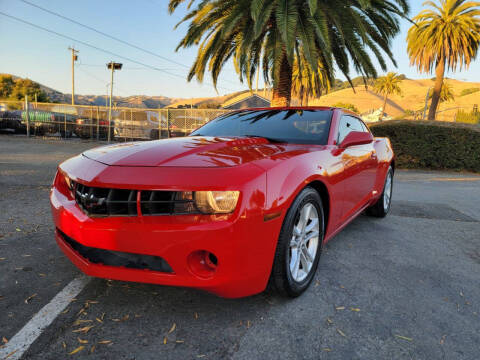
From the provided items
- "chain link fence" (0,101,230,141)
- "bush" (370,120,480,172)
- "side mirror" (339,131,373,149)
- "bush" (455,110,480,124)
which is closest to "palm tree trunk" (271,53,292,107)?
"bush" (370,120,480,172)

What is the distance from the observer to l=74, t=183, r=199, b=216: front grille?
5.90 feet

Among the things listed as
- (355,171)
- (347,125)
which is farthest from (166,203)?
(347,125)

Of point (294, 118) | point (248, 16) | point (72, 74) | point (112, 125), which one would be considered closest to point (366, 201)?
point (294, 118)

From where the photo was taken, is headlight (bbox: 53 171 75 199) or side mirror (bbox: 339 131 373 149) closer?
headlight (bbox: 53 171 75 199)

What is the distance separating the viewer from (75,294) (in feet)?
Answer: 7.16

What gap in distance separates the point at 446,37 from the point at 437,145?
984 cm

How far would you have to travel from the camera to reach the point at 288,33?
26.5 ft

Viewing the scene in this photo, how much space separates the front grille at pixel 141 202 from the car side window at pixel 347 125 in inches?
71.7

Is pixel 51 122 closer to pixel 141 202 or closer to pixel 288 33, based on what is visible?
pixel 288 33

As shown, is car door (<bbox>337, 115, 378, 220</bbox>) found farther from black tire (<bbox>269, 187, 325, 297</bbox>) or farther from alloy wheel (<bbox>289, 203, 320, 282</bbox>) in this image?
black tire (<bbox>269, 187, 325, 297</bbox>)

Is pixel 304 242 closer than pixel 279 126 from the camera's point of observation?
Yes

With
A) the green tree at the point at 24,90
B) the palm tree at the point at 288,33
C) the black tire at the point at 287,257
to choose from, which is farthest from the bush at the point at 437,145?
the green tree at the point at 24,90

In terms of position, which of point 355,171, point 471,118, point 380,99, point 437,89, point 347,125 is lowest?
point 355,171

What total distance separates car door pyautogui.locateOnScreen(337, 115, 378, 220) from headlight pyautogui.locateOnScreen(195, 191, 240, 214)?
4.91 feet
